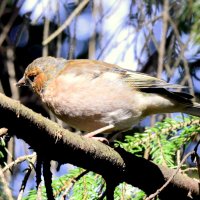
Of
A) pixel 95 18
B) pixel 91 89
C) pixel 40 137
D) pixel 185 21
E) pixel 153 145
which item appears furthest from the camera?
pixel 185 21

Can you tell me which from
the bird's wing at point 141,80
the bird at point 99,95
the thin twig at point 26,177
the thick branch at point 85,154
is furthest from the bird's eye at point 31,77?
the thin twig at point 26,177

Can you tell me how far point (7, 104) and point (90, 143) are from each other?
1.66 feet

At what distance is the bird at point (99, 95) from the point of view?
Answer: 295 centimetres

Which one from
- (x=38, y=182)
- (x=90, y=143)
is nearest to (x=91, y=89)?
(x=90, y=143)

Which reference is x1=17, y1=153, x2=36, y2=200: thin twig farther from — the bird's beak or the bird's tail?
the bird's tail

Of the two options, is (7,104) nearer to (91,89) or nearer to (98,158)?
(98,158)

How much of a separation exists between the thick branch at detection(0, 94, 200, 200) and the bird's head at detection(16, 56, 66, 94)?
3.19ft

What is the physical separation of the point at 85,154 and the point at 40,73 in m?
1.32

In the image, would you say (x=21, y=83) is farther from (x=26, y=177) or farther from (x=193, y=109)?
(x=26, y=177)

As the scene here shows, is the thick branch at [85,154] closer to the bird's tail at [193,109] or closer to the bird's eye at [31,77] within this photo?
the bird's tail at [193,109]

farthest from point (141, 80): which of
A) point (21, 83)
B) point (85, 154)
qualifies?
point (85, 154)

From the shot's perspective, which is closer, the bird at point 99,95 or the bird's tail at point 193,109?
the bird at point 99,95

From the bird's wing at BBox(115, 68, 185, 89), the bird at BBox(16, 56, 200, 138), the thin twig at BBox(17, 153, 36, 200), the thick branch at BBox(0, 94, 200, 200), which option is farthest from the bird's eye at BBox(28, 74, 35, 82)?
the thin twig at BBox(17, 153, 36, 200)

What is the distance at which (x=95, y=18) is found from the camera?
3697 millimetres
